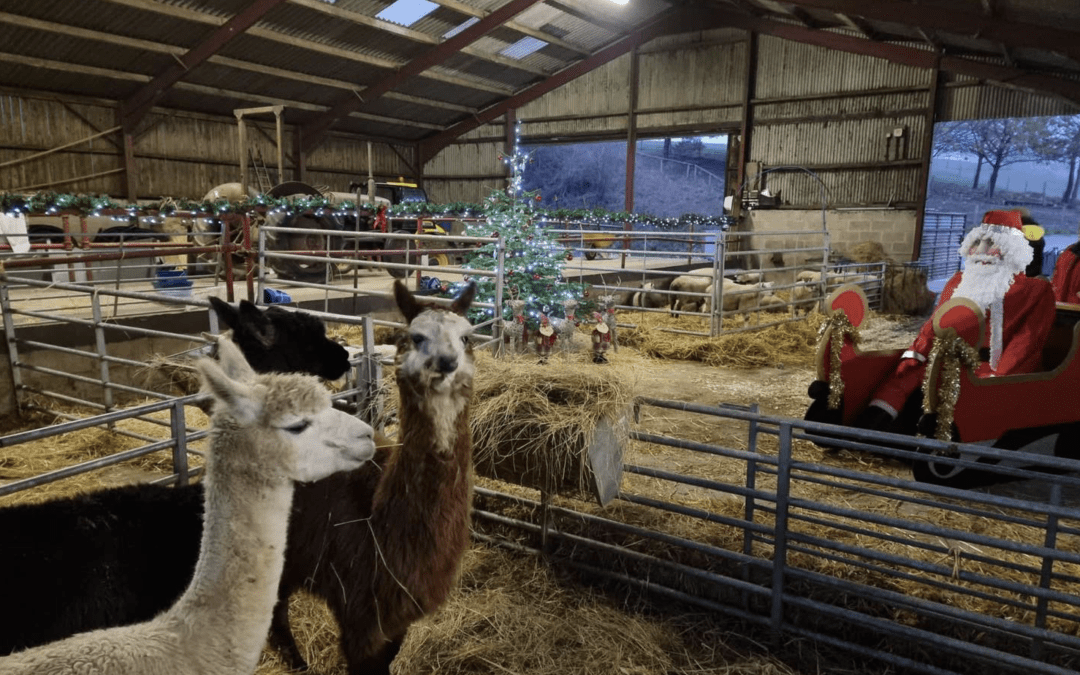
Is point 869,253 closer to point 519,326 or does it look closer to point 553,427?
point 519,326

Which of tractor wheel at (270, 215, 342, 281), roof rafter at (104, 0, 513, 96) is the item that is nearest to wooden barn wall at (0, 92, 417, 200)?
roof rafter at (104, 0, 513, 96)

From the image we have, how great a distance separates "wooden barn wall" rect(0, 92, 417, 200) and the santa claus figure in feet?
57.2

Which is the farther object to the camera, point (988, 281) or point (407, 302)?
point (988, 281)

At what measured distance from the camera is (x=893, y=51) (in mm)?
15148

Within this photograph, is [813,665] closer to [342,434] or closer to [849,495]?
[849,495]

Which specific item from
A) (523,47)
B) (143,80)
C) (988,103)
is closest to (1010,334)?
(988,103)

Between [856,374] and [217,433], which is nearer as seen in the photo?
[217,433]

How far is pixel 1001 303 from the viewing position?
177 inches

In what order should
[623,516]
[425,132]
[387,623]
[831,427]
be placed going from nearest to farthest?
[387,623] < [831,427] < [623,516] < [425,132]

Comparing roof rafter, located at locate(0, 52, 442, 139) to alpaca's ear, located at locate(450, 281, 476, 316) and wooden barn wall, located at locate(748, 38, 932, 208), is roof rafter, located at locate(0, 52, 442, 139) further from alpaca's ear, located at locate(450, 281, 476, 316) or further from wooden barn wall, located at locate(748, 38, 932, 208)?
alpaca's ear, located at locate(450, 281, 476, 316)

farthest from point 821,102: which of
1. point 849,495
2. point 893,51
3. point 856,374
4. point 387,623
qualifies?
point 387,623

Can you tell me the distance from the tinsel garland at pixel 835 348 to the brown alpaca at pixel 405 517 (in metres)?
3.49

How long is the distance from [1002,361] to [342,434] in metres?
4.87

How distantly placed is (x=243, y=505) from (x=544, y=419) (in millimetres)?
1391
